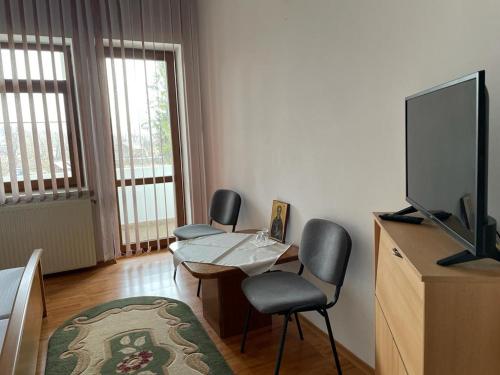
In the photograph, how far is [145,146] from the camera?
4020mm

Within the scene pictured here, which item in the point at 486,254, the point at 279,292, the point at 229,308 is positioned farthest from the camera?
the point at 229,308

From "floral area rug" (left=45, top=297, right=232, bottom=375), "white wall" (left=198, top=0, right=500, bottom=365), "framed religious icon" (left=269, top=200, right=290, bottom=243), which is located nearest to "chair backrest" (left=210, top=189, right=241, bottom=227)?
"white wall" (left=198, top=0, right=500, bottom=365)

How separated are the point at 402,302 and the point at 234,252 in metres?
1.49

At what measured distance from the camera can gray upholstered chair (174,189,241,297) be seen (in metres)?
3.37

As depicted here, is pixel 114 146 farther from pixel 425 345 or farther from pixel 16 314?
pixel 425 345

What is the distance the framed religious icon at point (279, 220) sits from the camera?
2.79 meters

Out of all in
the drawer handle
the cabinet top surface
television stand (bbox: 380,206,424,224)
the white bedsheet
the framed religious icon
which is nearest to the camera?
the cabinet top surface

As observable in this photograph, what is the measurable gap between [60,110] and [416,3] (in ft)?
10.9

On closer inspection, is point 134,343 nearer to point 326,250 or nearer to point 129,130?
point 326,250

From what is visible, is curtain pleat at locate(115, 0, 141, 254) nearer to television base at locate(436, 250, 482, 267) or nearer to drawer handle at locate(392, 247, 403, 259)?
drawer handle at locate(392, 247, 403, 259)

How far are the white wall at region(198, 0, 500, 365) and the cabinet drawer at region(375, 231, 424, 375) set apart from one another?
409 millimetres

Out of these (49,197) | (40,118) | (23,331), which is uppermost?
(40,118)

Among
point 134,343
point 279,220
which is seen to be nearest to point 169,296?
point 134,343

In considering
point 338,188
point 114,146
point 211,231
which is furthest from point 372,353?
point 114,146
